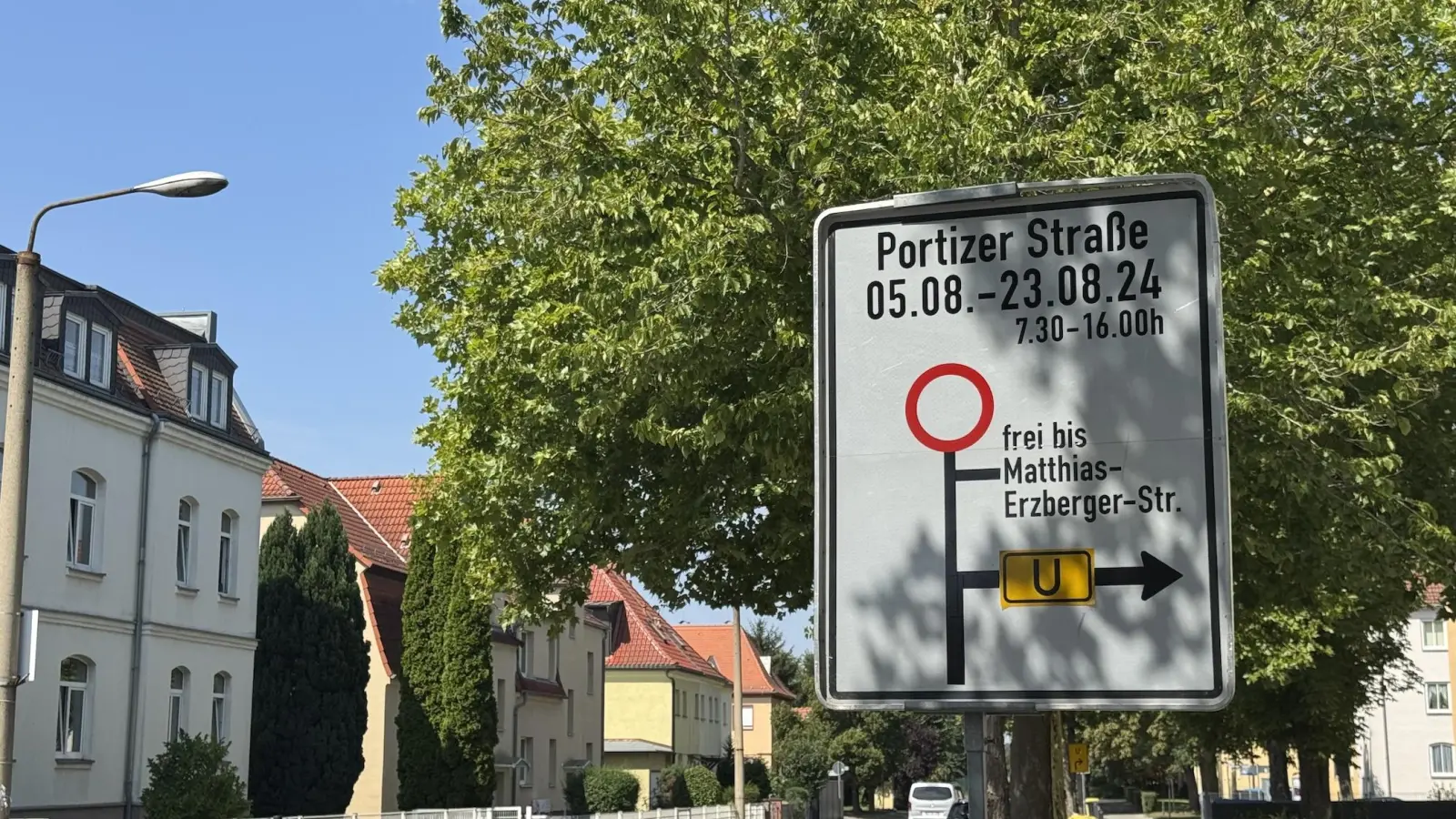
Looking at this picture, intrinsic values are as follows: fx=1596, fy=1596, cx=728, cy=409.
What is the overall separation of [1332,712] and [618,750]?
36358 millimetres

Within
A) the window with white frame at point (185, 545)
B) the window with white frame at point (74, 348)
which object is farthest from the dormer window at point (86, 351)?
the window with white frame at point (185, 545)

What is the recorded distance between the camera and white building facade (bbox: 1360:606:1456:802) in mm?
70088

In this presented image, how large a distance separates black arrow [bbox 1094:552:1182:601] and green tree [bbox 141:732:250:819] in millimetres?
24300

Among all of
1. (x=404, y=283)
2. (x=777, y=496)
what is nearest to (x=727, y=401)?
(x=777, y=496)

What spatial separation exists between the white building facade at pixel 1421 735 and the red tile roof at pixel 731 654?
3042 cm

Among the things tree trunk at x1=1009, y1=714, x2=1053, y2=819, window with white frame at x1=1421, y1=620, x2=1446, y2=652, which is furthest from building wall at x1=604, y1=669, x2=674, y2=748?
tree trunk at x1=1009, y1=714, x2=1053, y2=819

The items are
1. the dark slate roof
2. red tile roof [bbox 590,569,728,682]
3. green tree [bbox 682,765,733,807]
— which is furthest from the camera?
red tile roof [bbox 590,569,728,682]

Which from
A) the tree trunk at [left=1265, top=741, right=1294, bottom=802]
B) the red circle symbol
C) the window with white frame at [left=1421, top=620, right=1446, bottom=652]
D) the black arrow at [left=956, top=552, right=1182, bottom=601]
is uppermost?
the window with white frame at [left=1421, top=620, right=1446, bottom=652]

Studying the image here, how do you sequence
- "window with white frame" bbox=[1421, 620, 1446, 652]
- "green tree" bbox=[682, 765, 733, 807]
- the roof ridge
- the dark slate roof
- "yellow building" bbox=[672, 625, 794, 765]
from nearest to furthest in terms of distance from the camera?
the dark slate roof < the roof ridge < "green tree" bbox=[682, 765, 733, 807] < "window with white frame" bbox=[1421, 620, 1446, 652] < "yellow building" bbox=[672, 625, 794, 765]

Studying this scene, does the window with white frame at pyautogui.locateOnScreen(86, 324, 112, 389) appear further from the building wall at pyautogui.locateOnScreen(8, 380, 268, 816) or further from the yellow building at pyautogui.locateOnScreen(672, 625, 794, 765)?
the yellow building at pyautogui.locateOnScreen(672, 625, 794, 765)

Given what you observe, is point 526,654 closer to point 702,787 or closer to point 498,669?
point 498,669

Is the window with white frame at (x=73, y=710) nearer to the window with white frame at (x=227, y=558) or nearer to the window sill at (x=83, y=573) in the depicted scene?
the window sill at (x=83, y=573)

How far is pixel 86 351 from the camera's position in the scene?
27.4m

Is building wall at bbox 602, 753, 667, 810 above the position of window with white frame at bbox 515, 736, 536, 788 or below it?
below
